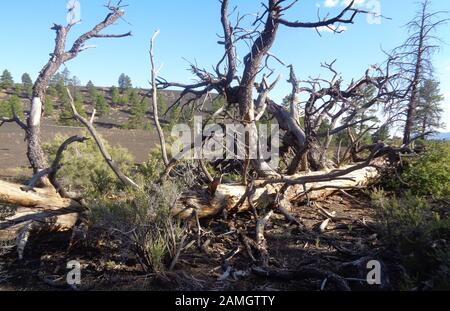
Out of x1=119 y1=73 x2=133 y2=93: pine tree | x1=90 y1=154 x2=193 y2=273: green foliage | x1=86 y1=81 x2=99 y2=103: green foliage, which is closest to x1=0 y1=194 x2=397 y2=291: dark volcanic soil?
x1=90 y1=154 x2=193 y2=273: green foliage

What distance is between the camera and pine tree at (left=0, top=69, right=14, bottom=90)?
5639 cm

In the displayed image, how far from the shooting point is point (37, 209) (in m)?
4.73

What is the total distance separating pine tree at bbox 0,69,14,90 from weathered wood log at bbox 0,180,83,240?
62.1 m

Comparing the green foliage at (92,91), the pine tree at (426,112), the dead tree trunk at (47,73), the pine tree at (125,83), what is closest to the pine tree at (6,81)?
the green foliage at (92,91)

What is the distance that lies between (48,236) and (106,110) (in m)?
45.6

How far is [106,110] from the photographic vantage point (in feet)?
156

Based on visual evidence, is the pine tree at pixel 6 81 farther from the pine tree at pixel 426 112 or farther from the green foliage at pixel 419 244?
the green foliage at pixel 419 244

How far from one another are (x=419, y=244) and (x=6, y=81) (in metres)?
68.3

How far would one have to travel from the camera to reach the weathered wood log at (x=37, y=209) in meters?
4.49

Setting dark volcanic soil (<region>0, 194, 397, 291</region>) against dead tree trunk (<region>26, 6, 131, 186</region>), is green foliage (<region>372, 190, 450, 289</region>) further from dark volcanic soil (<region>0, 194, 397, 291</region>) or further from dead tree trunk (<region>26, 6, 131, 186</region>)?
dead tree trunk (<region>26, 6, 131, 186</region>)

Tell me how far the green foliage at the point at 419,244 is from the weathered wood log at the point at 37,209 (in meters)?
4.15

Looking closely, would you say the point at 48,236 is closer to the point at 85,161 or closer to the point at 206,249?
the point at 206,249
